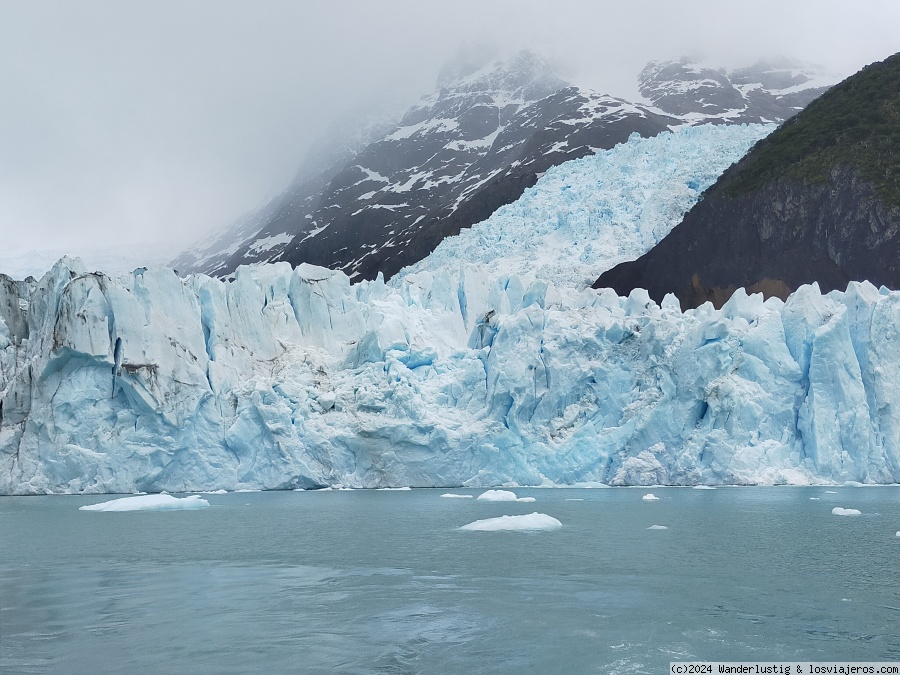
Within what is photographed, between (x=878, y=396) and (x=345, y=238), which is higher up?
(x=345, y=238)

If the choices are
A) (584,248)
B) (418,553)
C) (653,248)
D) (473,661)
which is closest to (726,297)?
(653,248)

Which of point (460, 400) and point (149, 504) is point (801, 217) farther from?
point (149, 504)

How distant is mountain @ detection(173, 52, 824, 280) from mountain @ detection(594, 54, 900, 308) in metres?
19.3

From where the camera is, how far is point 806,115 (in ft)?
145

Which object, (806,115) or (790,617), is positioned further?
(806,115)

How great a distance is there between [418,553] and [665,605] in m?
5.11

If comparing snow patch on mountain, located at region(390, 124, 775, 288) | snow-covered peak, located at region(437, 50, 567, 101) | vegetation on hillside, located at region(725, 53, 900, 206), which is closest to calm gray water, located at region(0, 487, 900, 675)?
vegetation on hillside, located at region(725, 53, 900, 206)

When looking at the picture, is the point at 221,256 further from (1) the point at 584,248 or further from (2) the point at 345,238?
(1) the point at 584,248

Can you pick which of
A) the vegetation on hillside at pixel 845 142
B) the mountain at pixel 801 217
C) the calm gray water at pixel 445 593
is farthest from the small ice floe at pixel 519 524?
the vegetation on hillside at pixel 845 142

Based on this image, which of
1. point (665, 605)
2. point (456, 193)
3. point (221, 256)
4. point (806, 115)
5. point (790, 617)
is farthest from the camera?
point (221, 256)

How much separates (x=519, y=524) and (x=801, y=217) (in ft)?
92.4

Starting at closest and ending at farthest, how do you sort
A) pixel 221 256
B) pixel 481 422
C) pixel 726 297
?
pixel 481 422, pixel 726 297, pixel 221 256

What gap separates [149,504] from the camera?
21.2m

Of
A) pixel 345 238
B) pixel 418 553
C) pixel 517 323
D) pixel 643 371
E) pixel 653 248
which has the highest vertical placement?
pixel 345 238
